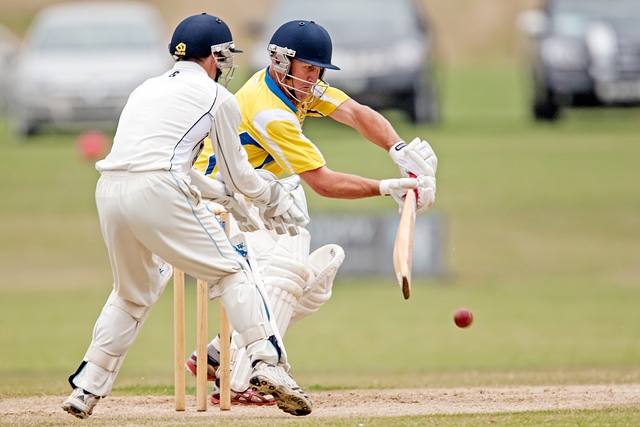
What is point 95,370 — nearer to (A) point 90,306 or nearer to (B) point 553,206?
(A) point 90,306

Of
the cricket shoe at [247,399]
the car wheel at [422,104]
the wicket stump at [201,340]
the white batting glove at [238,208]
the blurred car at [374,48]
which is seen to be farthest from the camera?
the car wheel at [422,104]

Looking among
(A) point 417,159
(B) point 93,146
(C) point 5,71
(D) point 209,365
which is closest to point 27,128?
(B) point 93,146

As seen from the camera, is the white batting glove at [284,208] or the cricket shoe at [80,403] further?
the white batting glove at [284,208]

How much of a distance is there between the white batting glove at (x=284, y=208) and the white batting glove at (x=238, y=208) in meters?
0.07

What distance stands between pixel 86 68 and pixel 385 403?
10.2 m

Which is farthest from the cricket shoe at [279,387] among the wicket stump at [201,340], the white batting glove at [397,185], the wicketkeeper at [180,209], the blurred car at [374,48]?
the blurred car at [374,48]

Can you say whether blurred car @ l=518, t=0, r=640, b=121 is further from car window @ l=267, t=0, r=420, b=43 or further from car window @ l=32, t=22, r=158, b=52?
car window @ l=32, t=22, r=158, b=52

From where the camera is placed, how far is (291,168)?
5301 millimetres

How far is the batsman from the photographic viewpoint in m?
5.25

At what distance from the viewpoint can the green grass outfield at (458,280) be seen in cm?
799

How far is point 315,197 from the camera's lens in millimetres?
14008

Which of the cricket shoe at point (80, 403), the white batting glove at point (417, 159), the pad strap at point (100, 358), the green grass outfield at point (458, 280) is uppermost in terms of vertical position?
the white batting glove at point (417, 159)

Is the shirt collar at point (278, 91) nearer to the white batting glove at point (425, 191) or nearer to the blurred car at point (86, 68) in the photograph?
the white batting glove at point (425, 191)

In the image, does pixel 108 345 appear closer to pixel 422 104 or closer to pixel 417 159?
pixel 417 159
